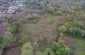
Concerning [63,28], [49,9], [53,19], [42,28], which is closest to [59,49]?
[63,28]

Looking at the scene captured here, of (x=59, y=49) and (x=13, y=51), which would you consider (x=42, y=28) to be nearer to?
(x=13, y=51)

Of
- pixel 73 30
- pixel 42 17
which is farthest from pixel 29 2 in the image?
pixel 73 30

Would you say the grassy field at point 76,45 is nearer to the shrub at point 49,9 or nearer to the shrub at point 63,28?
the shrub at point 63,28

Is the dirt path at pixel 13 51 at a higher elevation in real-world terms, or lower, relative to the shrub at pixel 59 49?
lower

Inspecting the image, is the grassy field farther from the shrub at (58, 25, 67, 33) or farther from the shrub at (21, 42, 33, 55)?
the shrub at (21, 42, 33, 55)

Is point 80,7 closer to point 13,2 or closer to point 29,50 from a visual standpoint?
point 13,2

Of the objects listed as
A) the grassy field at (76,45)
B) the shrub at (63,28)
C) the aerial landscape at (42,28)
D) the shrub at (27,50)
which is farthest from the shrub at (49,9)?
the shrub at (27,50)

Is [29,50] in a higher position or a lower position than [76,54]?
higher

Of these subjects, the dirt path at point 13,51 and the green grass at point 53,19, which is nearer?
the dirt path at point 13,51
